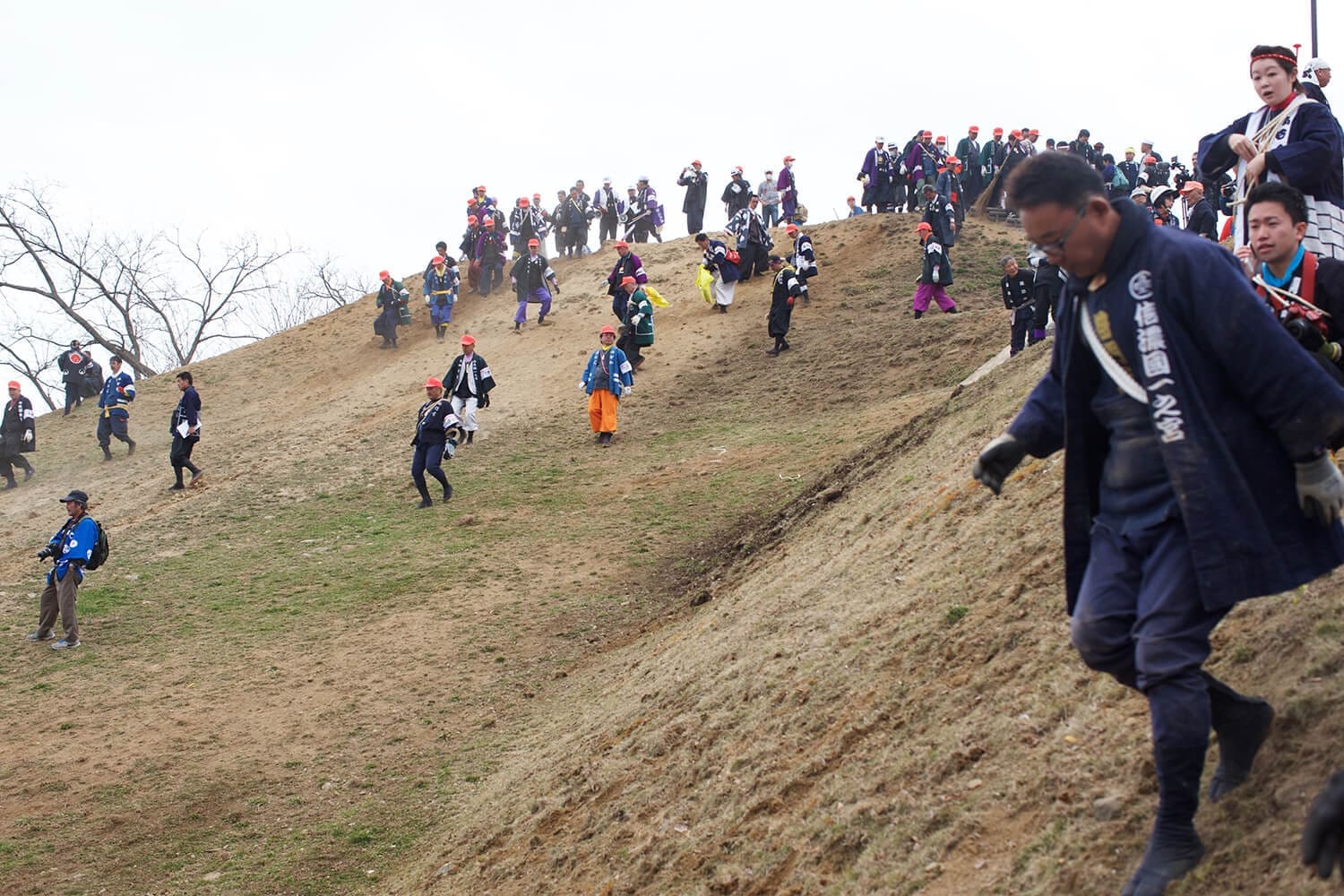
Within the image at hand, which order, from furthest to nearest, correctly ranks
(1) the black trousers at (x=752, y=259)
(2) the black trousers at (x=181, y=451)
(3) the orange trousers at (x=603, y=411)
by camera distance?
1. (1) the black trousers at (x=752, y=259)
2. (2) the black trousers at (x=181, y=451)
3. (3) the orange trousers at (x=603, y=411)

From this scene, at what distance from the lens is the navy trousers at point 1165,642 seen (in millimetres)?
3049

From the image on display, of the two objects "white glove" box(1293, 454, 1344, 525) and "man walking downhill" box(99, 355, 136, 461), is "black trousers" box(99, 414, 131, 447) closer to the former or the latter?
"man walking downhill" box(99, 355, 136, 461)

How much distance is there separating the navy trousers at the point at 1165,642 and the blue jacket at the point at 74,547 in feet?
36.1

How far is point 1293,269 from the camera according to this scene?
4805mm

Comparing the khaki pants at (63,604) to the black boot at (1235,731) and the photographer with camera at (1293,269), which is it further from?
the black boot at (1235,731)

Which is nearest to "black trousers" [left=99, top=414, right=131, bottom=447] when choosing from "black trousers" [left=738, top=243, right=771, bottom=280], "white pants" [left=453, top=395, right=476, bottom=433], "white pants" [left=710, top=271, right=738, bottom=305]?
"white pants" [left=453, top=395, right=476, bottom=433]

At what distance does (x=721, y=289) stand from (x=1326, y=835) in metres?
21.8

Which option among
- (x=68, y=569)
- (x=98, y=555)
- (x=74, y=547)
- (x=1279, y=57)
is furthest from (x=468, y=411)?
(x=1279, y=57)

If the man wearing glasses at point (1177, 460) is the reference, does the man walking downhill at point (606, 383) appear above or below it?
below

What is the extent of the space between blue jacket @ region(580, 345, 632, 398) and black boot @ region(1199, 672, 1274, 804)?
1431 centimetres

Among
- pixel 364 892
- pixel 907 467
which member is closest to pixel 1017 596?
pixel 364 892

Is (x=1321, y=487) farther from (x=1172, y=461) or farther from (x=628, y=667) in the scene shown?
(x=628, y=667)

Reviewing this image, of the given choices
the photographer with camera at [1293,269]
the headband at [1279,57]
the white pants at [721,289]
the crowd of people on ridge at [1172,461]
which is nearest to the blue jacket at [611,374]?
the white pants at [721,289]

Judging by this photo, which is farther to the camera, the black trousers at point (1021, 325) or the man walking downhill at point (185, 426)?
the man walking downhill at point (185, 426)
